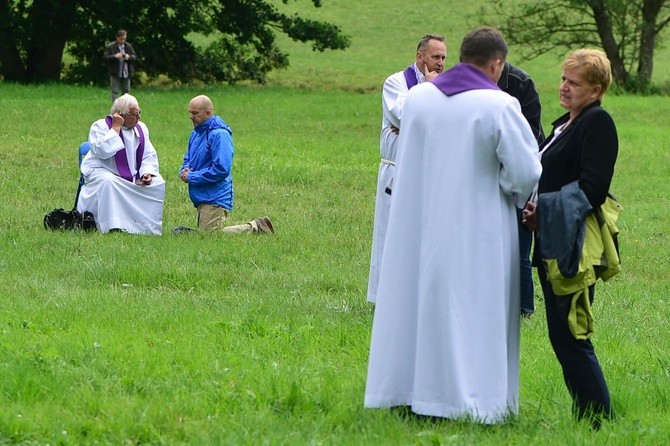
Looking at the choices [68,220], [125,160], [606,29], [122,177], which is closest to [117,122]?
[125,160]

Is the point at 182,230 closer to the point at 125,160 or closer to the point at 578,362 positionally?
the point at 125,160

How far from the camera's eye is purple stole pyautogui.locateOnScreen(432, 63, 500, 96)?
581 centimetres

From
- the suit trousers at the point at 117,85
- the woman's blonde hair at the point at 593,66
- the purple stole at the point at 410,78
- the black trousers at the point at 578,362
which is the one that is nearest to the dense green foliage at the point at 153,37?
the suit trousers at the point at 117,85

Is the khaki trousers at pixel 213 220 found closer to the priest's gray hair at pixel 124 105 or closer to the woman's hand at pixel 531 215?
the priest's gray hair at pixel 124 105

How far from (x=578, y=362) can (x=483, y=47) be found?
1569 mm

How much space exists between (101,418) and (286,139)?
19.3m

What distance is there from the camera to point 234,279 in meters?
10.4

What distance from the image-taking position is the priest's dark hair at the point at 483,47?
230 inches

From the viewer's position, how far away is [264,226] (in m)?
13.2

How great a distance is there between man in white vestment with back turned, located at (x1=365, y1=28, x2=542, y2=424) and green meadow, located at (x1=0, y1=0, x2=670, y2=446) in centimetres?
23

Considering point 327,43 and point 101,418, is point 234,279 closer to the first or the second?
point 101,418

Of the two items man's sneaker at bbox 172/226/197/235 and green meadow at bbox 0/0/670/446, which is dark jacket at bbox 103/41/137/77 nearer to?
green meadow at bbox 0/0/670/446

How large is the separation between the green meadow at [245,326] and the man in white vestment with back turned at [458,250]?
0.74ft

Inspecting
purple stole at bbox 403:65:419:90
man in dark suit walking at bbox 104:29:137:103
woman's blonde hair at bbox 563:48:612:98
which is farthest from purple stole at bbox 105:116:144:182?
man in dark suit walking at bbox 104:29:137:103
